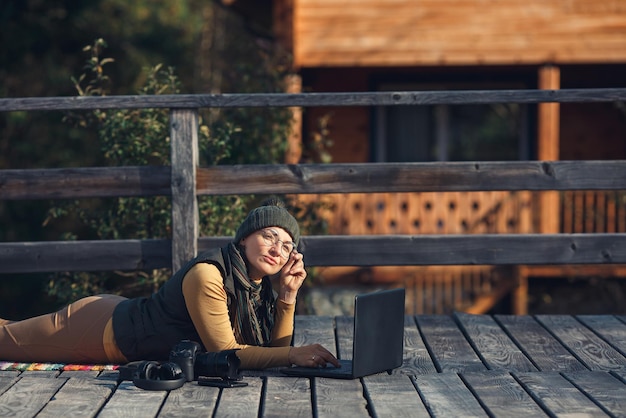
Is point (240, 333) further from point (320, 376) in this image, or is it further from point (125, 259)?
point (125, 259)

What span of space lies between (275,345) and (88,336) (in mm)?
919

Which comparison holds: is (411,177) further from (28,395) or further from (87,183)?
(28,395)

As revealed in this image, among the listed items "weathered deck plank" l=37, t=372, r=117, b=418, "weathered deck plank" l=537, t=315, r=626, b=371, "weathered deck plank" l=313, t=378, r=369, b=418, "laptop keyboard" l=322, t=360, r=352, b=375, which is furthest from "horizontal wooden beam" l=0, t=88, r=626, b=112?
"weathered deck plank" l=313, t=378, r=369, b=418

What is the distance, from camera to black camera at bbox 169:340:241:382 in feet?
15.6

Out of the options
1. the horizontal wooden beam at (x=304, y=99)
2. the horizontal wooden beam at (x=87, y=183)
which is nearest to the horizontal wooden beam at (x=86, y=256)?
the horizontal wooden beam at (x=87, y=183)

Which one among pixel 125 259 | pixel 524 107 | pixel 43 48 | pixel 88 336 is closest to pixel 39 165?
pixel 43 48

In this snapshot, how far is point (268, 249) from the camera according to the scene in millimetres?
5020

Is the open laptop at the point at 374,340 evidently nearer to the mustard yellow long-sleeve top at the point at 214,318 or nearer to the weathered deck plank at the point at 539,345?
the mustard yellow long-sleeve top at the point at 214,318

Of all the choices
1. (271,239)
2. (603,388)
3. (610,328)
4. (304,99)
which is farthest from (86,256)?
(603,388)

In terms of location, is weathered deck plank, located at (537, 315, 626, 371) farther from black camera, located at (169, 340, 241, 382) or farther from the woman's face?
black camera, located at (169, 340, 241, 382)

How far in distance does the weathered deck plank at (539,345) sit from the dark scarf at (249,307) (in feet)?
4.44

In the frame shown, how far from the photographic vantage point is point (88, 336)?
5.20 metres

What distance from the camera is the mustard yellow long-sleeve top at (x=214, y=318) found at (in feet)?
16.1

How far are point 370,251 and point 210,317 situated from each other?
1826 mm
